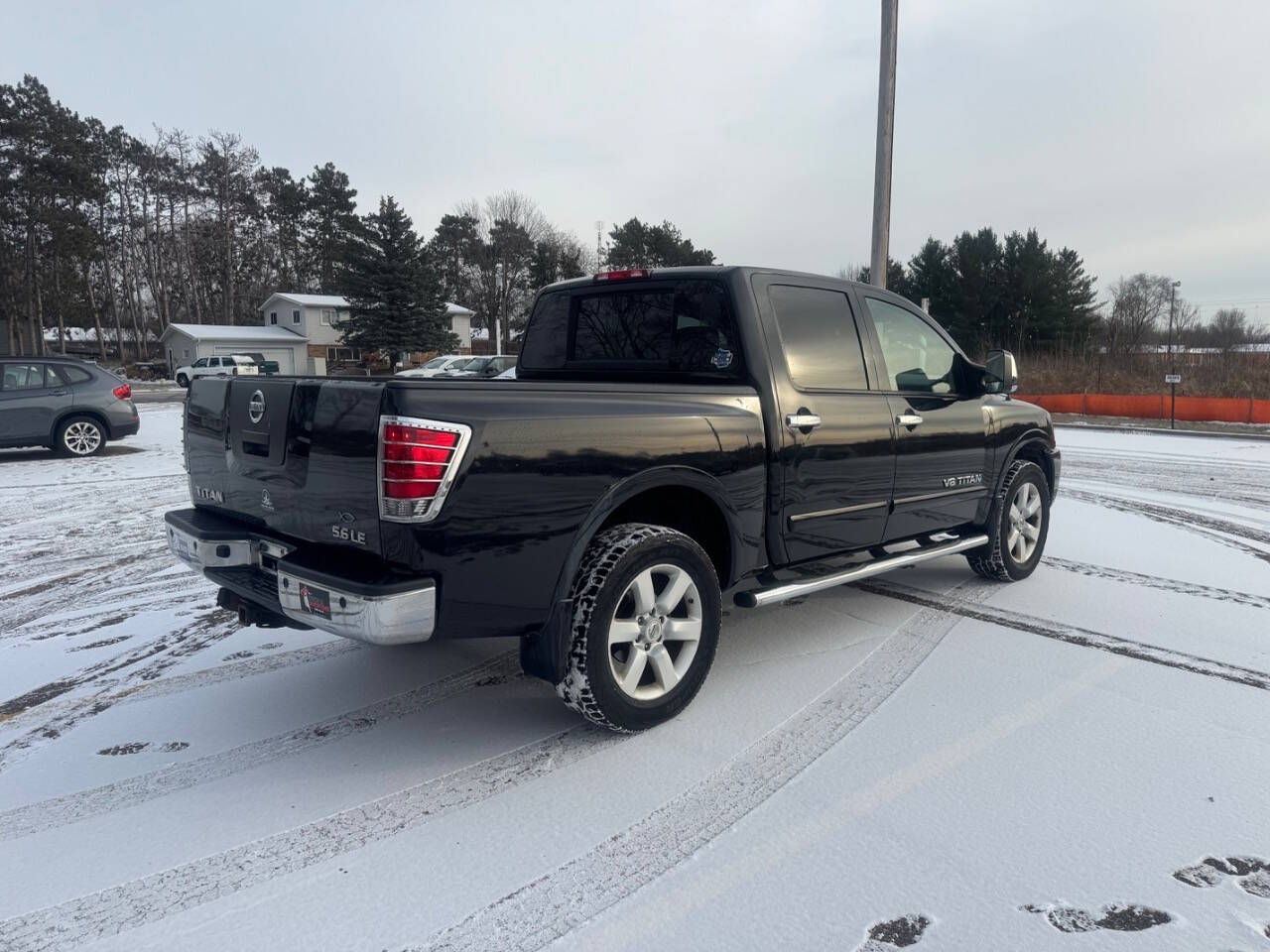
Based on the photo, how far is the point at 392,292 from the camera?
4762cm

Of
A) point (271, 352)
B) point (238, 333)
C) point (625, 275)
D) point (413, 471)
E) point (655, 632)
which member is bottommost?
point (655, 632)

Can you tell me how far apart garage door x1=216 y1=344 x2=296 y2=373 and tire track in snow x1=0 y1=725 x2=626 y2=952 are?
55.7m

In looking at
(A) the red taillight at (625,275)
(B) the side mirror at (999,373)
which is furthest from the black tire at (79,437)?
(B) the side mirror at (999,373)

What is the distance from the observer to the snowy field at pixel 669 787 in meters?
2.34

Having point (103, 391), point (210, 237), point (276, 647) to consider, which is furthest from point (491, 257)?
point (276, 647)

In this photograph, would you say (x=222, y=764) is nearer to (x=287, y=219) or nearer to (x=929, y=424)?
(x=929, y=424)

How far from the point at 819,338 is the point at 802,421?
56 cm

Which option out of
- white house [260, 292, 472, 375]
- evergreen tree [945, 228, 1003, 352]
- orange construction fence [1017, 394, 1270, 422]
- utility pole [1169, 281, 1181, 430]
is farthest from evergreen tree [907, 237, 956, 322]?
white house [260, 292, 472, 375]

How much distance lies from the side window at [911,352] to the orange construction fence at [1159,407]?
18.4 metres

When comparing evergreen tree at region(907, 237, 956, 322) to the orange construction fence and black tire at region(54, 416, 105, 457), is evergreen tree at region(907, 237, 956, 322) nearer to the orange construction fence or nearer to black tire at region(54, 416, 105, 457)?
the orange construction fence

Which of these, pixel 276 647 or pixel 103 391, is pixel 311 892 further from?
pixel 103 391

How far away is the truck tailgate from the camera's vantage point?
2947mm

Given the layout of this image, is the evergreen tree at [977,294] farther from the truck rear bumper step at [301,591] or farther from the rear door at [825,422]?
the truck rear bumper step at [301,591]

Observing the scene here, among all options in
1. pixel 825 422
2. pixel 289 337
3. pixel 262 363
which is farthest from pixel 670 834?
pixel 289 337
